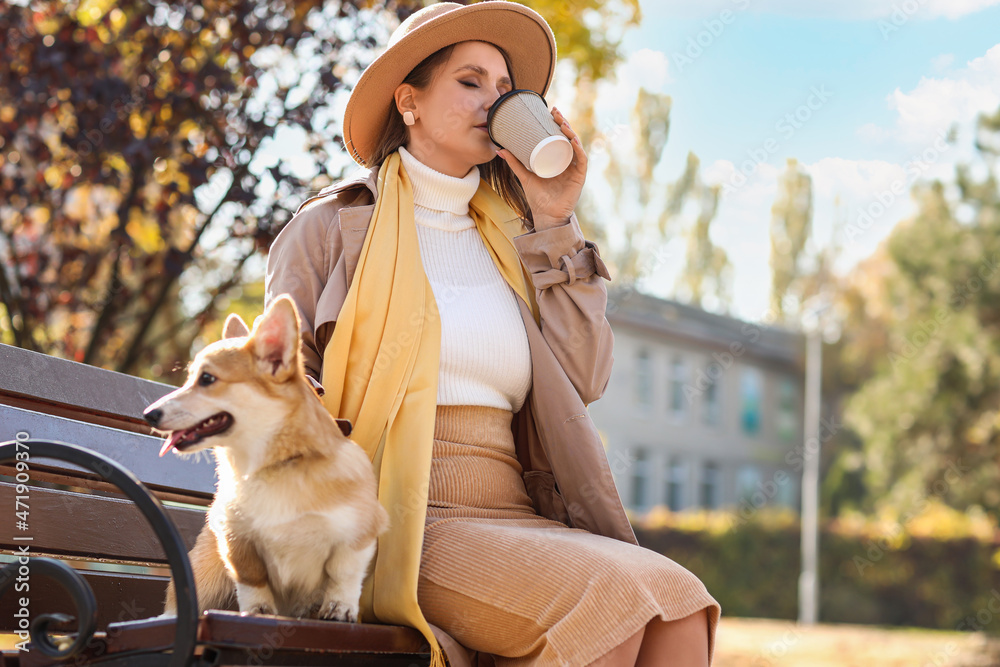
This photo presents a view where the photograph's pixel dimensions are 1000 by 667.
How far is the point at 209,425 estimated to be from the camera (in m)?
1.77

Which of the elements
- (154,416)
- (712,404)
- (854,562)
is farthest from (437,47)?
(712,404)

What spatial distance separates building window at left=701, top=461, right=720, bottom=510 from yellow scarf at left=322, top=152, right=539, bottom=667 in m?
33.0

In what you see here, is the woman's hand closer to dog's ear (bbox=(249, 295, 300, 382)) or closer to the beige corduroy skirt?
the beige corduroy skirt

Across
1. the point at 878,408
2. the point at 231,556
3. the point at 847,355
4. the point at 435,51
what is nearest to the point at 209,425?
the point at 231,556

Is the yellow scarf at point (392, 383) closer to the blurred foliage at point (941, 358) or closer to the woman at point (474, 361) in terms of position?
the woman at point (474, 361)

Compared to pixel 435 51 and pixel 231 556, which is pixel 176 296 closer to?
pixel 435 51

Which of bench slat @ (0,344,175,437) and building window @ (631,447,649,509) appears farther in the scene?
building window @ (631,447,649,509)

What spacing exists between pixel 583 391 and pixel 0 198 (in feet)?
11.3

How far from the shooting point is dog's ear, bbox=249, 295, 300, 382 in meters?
1.82

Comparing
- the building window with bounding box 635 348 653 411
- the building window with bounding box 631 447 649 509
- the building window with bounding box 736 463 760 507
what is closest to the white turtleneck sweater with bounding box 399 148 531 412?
the building window with bounding box 635 348 653 411

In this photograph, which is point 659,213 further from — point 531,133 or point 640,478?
point 531,133

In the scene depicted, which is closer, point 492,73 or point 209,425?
point 209,425

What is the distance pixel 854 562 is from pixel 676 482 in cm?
990

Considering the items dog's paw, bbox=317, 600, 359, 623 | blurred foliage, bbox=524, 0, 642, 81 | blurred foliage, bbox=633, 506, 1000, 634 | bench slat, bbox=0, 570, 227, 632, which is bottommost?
blurred foliage, bbox=633, 506, 1000, 634
